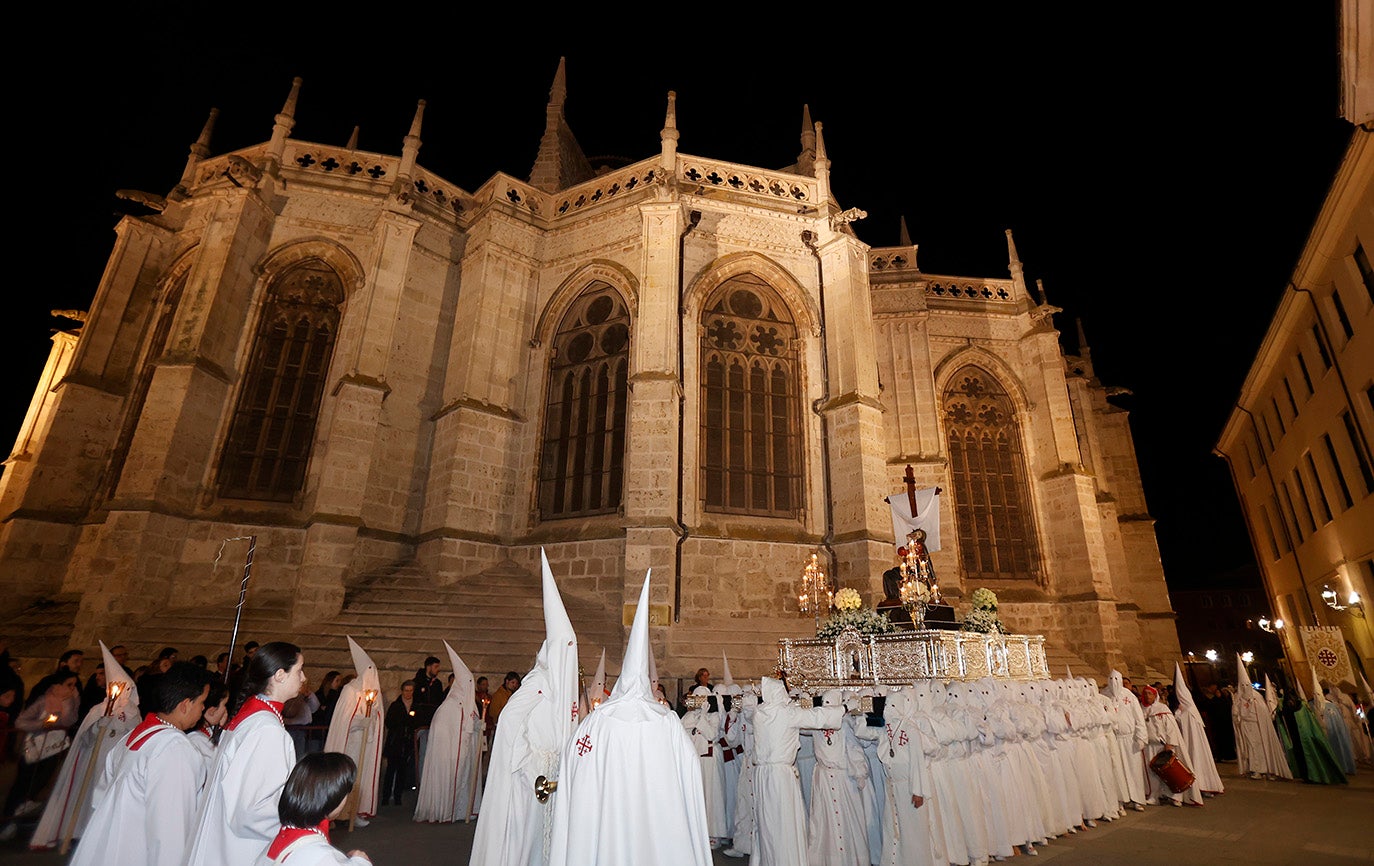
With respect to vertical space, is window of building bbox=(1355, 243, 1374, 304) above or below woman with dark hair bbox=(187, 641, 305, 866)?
above

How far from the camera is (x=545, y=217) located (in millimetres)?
17578

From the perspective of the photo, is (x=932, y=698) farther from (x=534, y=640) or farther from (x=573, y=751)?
(x=534, y=640)

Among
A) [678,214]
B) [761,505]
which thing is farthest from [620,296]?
[761,505]

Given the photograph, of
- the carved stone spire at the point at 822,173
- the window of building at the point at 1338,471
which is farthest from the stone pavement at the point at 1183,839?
the carved stone spire at the point at 822,173

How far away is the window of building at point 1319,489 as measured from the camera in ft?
54.6

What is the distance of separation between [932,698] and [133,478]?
48.2 ft

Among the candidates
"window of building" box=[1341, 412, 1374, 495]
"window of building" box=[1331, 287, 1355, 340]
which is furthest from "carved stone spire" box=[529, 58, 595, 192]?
"window of building" box=[1341, 412, 1374, 495]

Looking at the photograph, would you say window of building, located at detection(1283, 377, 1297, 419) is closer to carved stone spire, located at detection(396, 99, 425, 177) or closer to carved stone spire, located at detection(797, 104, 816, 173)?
carved stone spire, located at detection(797, 104, 816, 173)

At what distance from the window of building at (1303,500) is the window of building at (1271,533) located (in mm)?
3432

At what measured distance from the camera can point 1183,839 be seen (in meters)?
6.98

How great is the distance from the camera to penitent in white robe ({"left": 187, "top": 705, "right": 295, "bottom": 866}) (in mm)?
2826

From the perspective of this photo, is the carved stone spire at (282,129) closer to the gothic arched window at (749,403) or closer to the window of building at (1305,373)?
the gothic arched window at (749,403)

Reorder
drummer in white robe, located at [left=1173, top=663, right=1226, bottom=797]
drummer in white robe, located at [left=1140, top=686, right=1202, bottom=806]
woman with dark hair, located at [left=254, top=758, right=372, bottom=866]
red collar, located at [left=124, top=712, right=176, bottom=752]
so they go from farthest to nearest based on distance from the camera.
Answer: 1. drummer in white robe, located at [left=1173, top=663, right=1226, bottom=797]
2. drummer in white robe, located at [left=1140, top=686, right=1202, bottom=806]
3. red collar, located at [left=124, top=712, right=176, bottom=752]
4. woman with dark hair, located at [left=254, top=758, right=372, bottom=866]

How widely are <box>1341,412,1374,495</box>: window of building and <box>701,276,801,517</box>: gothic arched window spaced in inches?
479
